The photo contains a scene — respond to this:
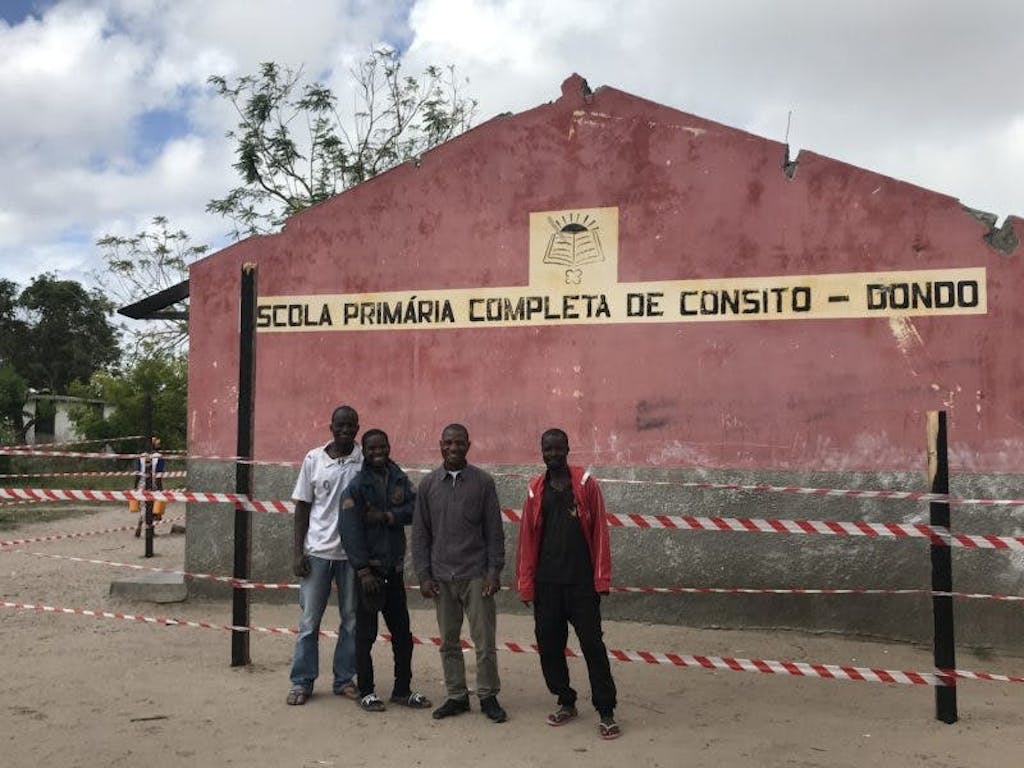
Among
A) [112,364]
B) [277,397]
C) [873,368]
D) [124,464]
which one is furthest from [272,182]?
[112,364]

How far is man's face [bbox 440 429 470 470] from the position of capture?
5320 mm

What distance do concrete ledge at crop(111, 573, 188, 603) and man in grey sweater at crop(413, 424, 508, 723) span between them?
15.0ft

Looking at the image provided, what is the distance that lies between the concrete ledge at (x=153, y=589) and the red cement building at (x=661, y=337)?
1.00 feet

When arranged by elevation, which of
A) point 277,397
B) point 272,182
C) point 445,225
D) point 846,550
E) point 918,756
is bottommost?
point 918,756

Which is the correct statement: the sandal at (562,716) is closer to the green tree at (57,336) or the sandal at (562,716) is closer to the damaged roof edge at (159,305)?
the damaged roof edge at (159,305)

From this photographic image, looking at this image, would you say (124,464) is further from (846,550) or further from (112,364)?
(846,550)

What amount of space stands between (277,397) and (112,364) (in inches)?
1515

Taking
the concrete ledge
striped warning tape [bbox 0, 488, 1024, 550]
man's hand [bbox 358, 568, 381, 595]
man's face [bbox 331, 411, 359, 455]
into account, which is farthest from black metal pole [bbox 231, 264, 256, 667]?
the concrete ledge

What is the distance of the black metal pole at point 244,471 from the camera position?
6531 millimetres

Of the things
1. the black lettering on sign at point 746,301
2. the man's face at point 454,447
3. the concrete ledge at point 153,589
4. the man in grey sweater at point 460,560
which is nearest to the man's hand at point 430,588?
the man in grey sweater at point 460,560

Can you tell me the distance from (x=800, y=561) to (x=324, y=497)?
4.02 meters

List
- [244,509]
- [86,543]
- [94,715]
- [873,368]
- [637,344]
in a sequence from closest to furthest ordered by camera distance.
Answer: [94,715]
[244,509]
[873,368]
[637,344]
[86,543]

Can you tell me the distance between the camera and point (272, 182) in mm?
23016

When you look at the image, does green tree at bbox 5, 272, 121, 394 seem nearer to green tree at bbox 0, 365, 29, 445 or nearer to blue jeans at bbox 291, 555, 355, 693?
green tree at bbox 0, 365, 29, 445
